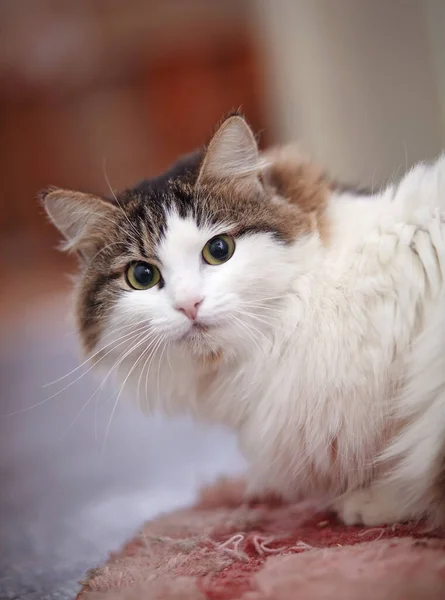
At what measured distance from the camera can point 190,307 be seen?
0.90m

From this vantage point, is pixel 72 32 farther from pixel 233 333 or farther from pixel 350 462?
pixel 350 462

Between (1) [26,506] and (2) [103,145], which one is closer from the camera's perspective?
(1) [26,506]

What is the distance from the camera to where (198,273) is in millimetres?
940

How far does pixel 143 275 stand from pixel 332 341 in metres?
0.35

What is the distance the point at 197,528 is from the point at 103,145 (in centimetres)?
109

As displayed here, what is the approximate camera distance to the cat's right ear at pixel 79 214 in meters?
1.02

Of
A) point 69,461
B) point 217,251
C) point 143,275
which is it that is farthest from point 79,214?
point 69,461

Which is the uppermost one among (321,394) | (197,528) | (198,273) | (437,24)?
(437,24)

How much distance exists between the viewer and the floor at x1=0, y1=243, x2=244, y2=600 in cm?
99

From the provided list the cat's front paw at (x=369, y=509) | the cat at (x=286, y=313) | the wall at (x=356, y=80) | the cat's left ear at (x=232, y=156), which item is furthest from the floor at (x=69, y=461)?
the wall at (x=356, y=80)

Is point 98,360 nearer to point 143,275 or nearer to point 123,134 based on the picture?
point 143,275

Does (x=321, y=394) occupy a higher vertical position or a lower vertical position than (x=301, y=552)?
higher

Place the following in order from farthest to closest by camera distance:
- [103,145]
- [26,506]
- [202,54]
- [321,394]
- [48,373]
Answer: [202,54] → [103,145] → [48,373] → [26,506] → [321,394]

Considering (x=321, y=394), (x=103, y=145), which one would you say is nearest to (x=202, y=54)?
(x=103, y=145)
